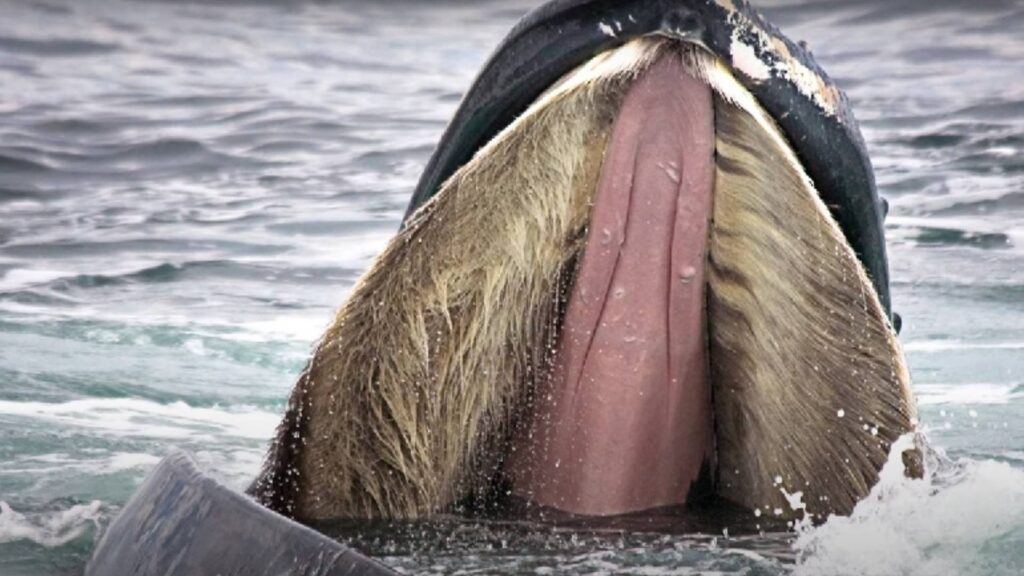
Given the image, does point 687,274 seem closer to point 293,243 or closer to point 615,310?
point 615,310

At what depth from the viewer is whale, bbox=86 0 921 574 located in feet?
12.0

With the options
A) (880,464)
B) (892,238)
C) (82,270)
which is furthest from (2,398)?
(892,238)

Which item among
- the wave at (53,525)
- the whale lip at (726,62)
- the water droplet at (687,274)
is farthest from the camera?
the wave at (53,525)

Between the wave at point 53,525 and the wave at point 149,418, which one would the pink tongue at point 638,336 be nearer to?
the wave at point 53,525

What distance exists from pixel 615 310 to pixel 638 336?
0.07 m

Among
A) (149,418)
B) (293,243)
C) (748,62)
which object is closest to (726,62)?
(748,62)

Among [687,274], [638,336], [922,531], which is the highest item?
[687,274]

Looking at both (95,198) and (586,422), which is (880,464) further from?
(95,198)

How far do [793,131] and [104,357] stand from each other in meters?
4.98

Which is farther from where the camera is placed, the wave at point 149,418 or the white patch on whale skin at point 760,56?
the wave at point 149,418

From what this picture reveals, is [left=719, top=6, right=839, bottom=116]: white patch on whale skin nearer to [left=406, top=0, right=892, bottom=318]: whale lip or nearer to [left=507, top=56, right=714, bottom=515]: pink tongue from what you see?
[left=406, top=0, right=892, bottom=318]: whale lip

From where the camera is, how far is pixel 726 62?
3.59 metres

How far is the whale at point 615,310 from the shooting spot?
366 centimetres

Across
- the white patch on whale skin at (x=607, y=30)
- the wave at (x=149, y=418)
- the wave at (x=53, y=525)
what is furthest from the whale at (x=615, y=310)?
the wave at (x=149, y=418)
